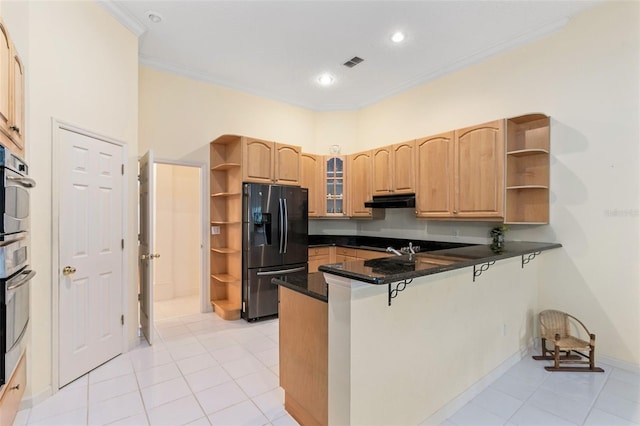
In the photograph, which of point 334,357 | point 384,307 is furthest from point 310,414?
point 384,307

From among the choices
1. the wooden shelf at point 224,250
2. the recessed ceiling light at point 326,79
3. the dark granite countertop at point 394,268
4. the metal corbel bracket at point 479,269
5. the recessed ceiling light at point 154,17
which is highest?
the recessed ceiling light at point 154,17

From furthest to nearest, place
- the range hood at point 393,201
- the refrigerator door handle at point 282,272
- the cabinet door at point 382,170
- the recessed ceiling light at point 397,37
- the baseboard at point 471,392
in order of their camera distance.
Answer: the cabinet door at point 382,170
the range hood at point 393,201
the refrigerator door handle at point 282,272
the recessed ceiling light at point 397,37
the baseboard at point 471,392

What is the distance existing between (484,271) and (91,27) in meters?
3.99

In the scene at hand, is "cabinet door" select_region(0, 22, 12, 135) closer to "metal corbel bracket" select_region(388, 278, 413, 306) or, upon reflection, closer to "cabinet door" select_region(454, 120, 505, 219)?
"metal corbel bracket" select_region(388, 278, 413, 306)

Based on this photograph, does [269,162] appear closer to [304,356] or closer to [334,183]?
[334,183]

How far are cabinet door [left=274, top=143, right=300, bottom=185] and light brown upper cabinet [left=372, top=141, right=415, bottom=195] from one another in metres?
1.20

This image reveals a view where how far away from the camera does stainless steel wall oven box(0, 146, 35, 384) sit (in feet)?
5.23

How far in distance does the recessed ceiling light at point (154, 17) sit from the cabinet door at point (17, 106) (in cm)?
139

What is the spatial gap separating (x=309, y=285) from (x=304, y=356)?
448 millimetres

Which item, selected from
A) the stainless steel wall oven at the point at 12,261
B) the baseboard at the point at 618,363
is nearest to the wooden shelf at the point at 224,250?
the stainless steel wall oven at the point at 12,261

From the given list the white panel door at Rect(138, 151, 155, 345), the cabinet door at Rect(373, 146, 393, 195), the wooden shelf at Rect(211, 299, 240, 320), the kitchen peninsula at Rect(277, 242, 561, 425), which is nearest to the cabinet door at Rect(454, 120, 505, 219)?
the kitchen peninsula at Rect(277, 242, 561, 425)

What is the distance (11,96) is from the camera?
74.1 inches

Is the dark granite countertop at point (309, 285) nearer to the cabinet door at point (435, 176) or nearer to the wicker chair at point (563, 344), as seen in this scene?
the cabinet door at point (435, 176)

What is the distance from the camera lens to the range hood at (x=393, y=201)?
166 inches
